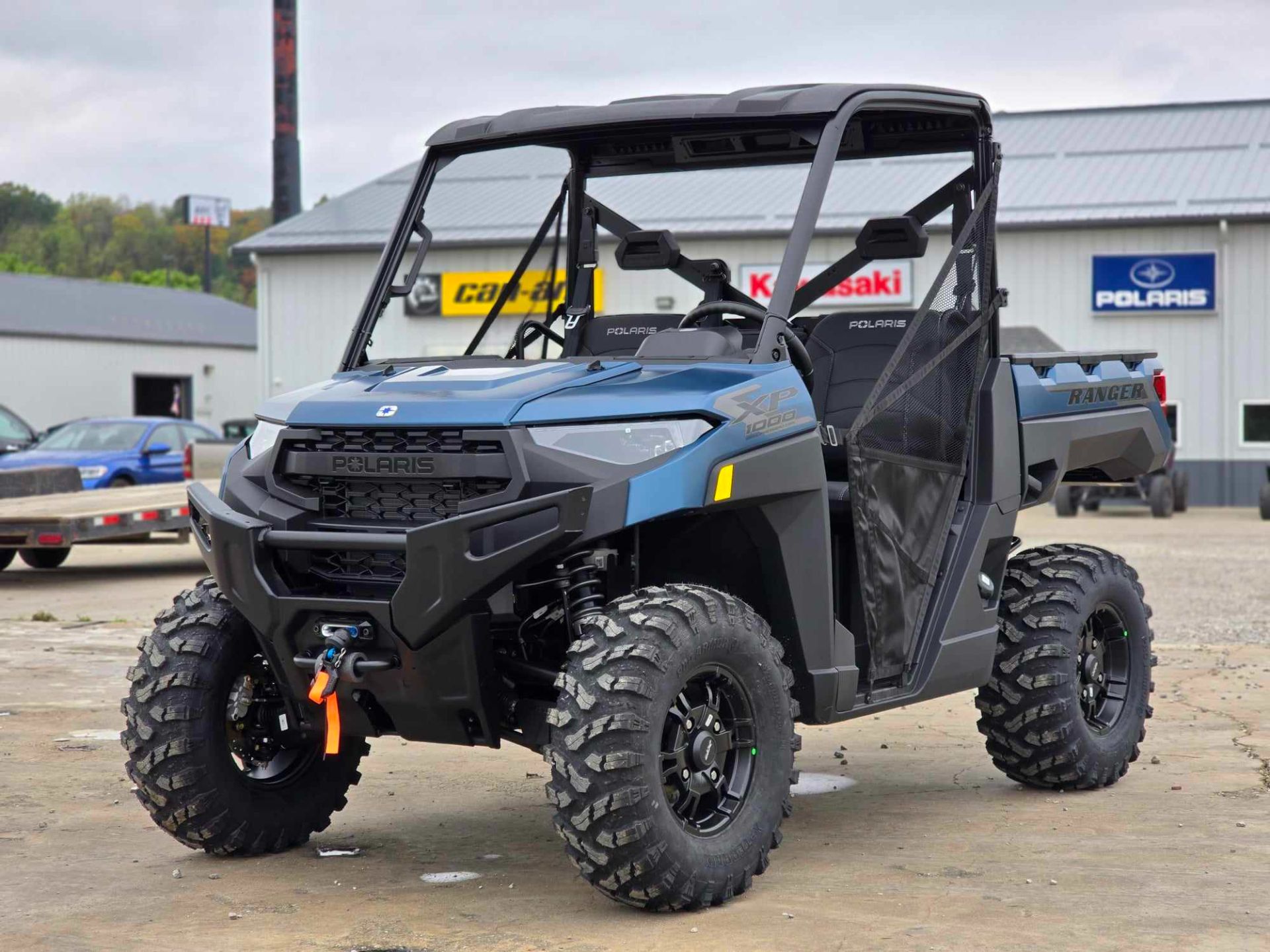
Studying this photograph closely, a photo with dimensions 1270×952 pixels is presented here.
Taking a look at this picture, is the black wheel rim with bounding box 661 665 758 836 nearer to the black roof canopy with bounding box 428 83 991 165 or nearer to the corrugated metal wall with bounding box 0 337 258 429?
the black roof canopy with bounding box 428 83 991 165

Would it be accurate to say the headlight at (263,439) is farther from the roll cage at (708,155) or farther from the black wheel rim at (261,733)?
the black wheel rim at (261,733)

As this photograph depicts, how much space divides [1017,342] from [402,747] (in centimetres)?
2062

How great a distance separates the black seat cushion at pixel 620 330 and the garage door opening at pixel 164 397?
4765 centimetres

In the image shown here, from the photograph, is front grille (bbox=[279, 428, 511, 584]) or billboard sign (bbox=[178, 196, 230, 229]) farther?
billboard sign (bbox=[178, 196, 230, 229])

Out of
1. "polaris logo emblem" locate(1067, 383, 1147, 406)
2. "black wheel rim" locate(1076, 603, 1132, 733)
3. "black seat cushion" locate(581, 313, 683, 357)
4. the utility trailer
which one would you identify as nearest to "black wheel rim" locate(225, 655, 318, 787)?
"black seat cushion" locate(581, 313, 683, 357)

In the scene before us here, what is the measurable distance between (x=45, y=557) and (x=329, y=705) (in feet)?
46.3

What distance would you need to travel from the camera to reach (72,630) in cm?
1259

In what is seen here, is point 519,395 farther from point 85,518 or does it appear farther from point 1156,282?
point 1156,282

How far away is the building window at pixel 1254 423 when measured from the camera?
1224 inches

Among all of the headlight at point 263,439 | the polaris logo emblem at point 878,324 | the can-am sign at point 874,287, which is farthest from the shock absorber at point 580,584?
the can-am sign at point 874,287

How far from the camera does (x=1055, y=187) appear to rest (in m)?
33.3

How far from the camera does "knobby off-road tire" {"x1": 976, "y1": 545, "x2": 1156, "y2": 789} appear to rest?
22.4 feet

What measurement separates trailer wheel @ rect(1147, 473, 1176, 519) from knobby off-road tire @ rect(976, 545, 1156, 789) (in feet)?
66.8

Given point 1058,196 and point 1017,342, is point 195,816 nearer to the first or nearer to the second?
point 1017,342
